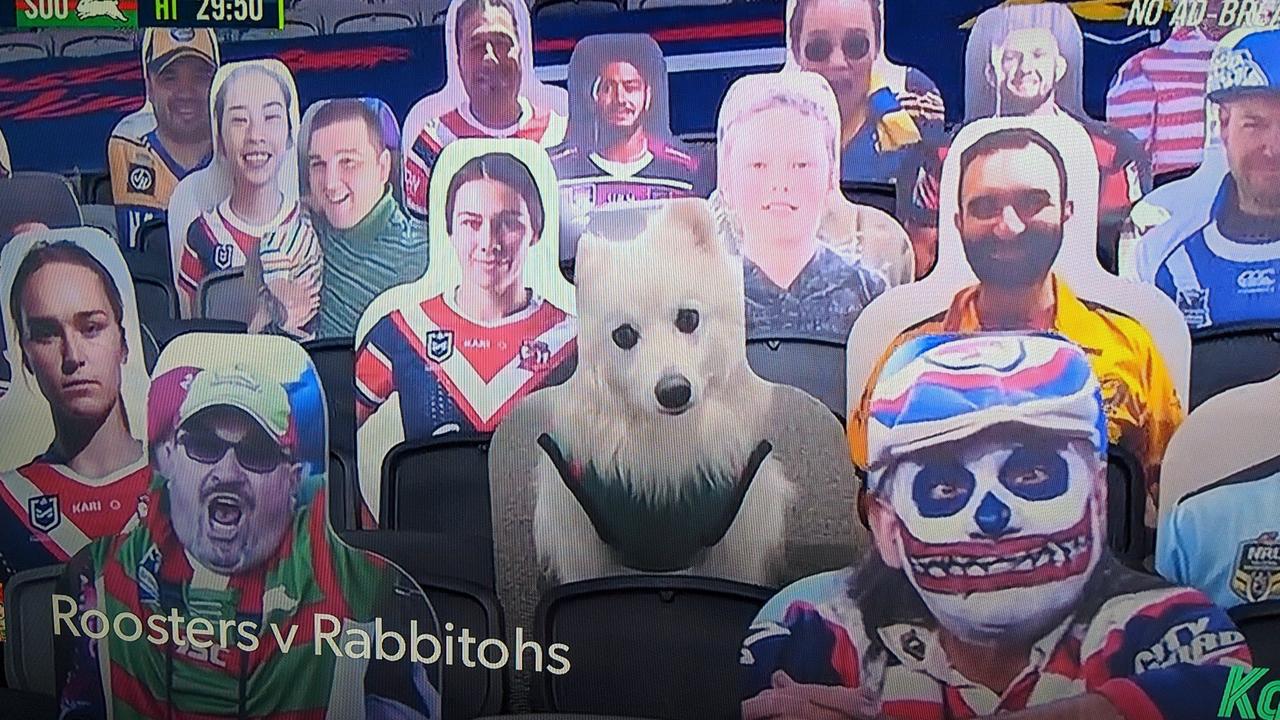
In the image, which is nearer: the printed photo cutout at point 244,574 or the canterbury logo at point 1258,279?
the canterbury logo at point 1258,279

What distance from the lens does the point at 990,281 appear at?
4.63 feet

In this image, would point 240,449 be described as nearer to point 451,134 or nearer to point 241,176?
point 241,176

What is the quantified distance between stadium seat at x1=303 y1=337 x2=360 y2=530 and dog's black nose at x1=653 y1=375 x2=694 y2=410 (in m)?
0.39

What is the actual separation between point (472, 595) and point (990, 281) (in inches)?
29.3

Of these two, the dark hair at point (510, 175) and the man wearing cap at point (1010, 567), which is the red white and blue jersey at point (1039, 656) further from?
the dark hair at point (510, 175)

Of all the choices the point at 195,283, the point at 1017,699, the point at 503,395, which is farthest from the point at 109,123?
the point at 1017,699

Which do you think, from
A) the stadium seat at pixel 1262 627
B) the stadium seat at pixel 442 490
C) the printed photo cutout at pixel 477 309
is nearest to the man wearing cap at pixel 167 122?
the printed photo cutout at pixel 477 309

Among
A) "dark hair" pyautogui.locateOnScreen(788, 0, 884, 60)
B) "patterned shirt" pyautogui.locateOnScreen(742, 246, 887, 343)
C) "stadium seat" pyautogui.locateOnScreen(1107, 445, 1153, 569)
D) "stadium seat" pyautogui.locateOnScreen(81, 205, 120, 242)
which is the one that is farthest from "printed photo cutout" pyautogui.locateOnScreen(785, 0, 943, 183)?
"stadium seat" pyautogui.locateOnScreen(81, 205, 120, 242)

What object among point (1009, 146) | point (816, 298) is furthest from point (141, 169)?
point (1009, 146)

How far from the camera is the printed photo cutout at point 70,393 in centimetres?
151

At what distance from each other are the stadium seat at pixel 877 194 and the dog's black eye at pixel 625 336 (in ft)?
1.03

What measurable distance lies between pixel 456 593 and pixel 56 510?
0.54 meters

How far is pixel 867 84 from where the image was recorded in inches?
55.7

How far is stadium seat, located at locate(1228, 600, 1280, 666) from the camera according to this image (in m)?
A: 1.39
